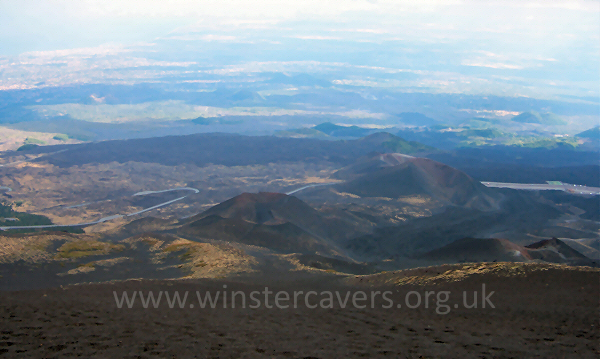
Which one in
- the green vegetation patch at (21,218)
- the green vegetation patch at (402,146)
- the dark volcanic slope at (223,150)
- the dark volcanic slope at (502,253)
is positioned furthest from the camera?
the green vegetation patch at (402,146)

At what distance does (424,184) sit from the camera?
258ft

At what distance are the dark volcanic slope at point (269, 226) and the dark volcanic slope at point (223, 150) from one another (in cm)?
5596

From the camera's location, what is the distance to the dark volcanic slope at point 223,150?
118 meters

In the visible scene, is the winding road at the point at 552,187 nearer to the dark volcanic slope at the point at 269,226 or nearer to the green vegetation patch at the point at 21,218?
the dark volcanic slope at the point at 269,226

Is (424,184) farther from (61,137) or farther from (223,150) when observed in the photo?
(61,137)

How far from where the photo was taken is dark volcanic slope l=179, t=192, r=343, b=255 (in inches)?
1807

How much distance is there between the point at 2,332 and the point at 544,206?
75.8 m

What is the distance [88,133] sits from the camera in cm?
18238

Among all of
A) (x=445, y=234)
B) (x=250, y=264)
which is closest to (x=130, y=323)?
(x=250, y=264)

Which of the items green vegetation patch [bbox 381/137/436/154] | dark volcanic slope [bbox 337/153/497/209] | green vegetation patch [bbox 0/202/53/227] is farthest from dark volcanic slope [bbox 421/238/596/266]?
green vegetation patch [bbox 381/137/436/154]

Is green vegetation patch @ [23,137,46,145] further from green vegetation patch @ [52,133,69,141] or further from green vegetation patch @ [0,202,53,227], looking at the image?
green vegetation patch @ [0,202,53,227]

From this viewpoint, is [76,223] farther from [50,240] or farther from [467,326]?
[467,326]

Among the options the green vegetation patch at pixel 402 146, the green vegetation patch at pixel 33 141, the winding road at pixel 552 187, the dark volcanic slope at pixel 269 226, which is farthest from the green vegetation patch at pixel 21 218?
the green vegetation patch at pixel 33 141

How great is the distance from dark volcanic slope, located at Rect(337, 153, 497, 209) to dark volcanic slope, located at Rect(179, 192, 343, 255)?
23.2m
